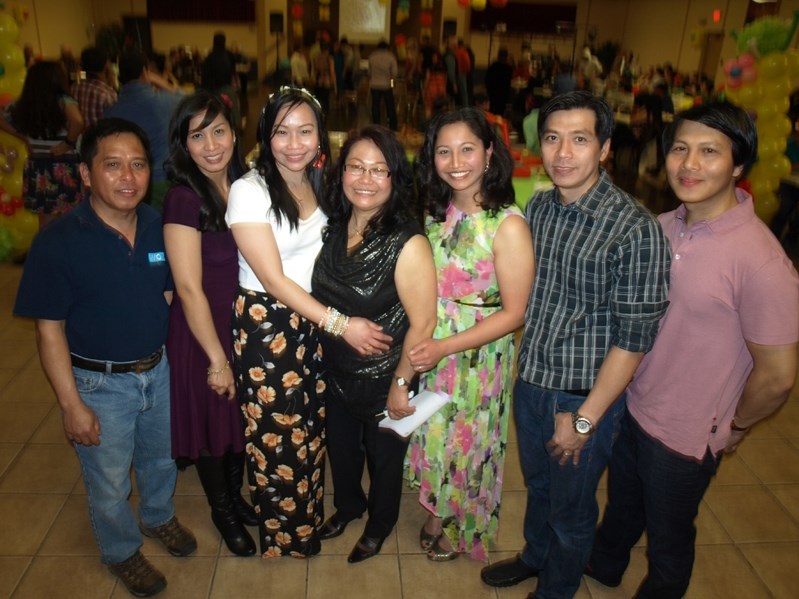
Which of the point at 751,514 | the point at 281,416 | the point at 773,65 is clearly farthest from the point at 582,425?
the point at 773,65

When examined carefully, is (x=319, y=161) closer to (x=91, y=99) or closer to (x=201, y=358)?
(x=201, y=358)

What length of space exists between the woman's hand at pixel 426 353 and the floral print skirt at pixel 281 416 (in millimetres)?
373

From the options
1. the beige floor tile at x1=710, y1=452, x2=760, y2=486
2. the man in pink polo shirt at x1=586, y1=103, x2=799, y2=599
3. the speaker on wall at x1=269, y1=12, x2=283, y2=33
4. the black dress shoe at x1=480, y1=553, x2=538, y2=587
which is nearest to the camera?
the man in pink polo shirt at x1=586, y1=103, x2=799, y2=599

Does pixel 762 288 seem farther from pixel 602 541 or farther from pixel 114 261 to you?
pixel 114 261

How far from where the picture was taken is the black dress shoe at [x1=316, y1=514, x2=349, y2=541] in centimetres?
246

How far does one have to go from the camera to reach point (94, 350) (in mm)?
1902

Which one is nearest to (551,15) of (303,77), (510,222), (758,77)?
(303,77)

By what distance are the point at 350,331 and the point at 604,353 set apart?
770 mm

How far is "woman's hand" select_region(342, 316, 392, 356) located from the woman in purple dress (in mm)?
437

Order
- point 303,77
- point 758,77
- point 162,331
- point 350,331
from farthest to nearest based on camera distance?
point 303,77 < point 758,77 < point 162,331 < point 350,331

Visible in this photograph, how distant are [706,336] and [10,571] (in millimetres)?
2557

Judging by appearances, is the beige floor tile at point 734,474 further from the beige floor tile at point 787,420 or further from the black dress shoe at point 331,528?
the black dress shoe at point 331,528

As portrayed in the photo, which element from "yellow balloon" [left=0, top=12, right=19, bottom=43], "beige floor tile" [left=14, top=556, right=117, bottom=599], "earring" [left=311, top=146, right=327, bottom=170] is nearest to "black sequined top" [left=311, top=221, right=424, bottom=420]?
"earring" [left=311, top=146, right=327, bottom=170]

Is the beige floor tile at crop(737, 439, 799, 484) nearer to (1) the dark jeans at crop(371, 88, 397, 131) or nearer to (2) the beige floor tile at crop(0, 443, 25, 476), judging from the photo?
(2) the beige floor tile at crop(0, 443, 25, 476)
